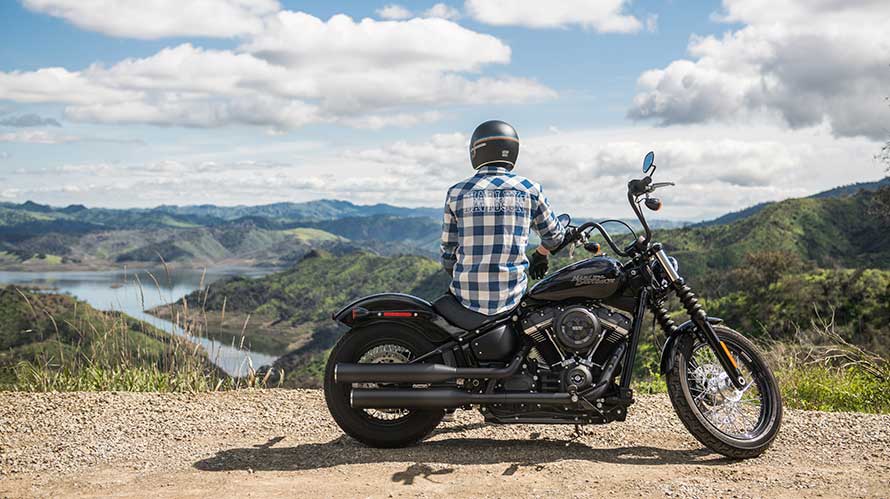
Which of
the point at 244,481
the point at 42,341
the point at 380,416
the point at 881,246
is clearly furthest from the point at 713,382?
the point at 881,246

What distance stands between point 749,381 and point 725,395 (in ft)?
0.71

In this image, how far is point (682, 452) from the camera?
5.36 metres

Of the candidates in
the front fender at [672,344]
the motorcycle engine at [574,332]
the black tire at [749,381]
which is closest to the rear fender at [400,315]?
the motorcycle engine at [574,332]

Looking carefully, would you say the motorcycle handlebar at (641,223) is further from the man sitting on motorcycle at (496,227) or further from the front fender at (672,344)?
the front fender at (672,344)

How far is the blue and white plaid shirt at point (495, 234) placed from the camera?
5.11 m

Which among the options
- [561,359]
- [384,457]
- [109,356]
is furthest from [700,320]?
[109,356]

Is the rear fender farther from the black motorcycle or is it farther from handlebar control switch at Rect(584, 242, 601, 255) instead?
handlebar control switch at Rect(584, 242, 601, 255)

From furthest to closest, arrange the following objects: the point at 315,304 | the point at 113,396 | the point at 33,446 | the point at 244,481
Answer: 1. the point at 315,304
2. the point at 113,396
3. the point at 33,446
4. the point at 244,481

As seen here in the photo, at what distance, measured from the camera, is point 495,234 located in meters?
5.11

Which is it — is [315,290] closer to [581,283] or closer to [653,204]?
[581,283]

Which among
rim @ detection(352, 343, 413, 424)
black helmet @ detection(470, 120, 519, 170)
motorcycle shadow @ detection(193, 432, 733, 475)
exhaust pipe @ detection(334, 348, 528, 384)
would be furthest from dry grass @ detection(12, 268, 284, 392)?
black helmet @ detection(470, 120, 519, 170)

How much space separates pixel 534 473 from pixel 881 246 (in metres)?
87.1

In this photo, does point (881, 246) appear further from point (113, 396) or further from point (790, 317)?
point (113, 396)

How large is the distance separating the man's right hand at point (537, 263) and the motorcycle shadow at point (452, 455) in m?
1.34
